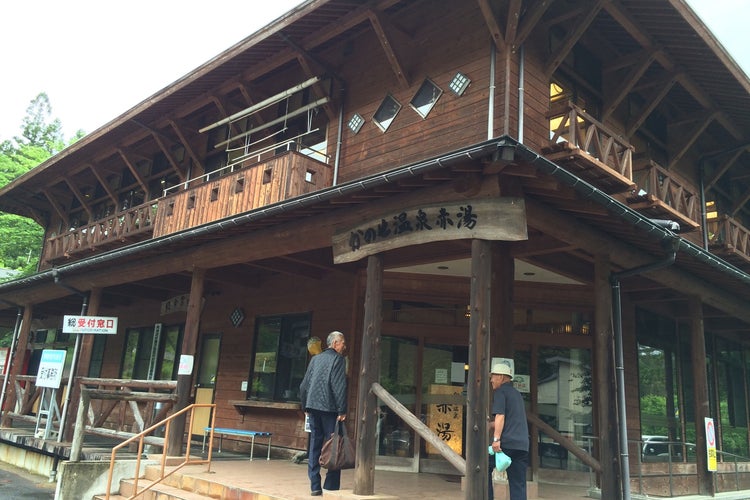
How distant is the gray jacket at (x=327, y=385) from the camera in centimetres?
642

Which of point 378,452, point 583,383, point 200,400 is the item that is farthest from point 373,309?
point 200,400

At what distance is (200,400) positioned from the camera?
42.9ft

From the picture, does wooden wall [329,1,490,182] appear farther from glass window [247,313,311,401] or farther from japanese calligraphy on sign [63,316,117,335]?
japanese calligraphy on sign [63,316,117,335]

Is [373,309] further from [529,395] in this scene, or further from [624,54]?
[624,54]

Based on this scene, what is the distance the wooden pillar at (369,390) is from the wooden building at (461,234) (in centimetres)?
2

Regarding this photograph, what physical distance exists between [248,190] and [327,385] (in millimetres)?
5105

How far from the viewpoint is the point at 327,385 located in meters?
6.46

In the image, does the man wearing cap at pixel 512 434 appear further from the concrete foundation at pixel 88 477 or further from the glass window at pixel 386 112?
the glass window at pixel 386 112

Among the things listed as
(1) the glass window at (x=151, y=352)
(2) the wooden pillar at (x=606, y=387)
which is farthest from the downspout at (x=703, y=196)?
(1) the glass window at (x=151, y=352)

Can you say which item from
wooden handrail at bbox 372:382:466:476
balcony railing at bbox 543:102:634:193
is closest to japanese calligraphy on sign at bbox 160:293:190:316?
wooden handrail at bbox 372:382:466:476

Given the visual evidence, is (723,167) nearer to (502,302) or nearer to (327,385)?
(502,302)

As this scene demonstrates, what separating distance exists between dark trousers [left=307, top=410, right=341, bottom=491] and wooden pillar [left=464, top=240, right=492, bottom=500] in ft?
5.15

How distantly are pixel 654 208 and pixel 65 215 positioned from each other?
659 inches

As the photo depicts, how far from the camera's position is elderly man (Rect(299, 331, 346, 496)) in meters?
6.43
